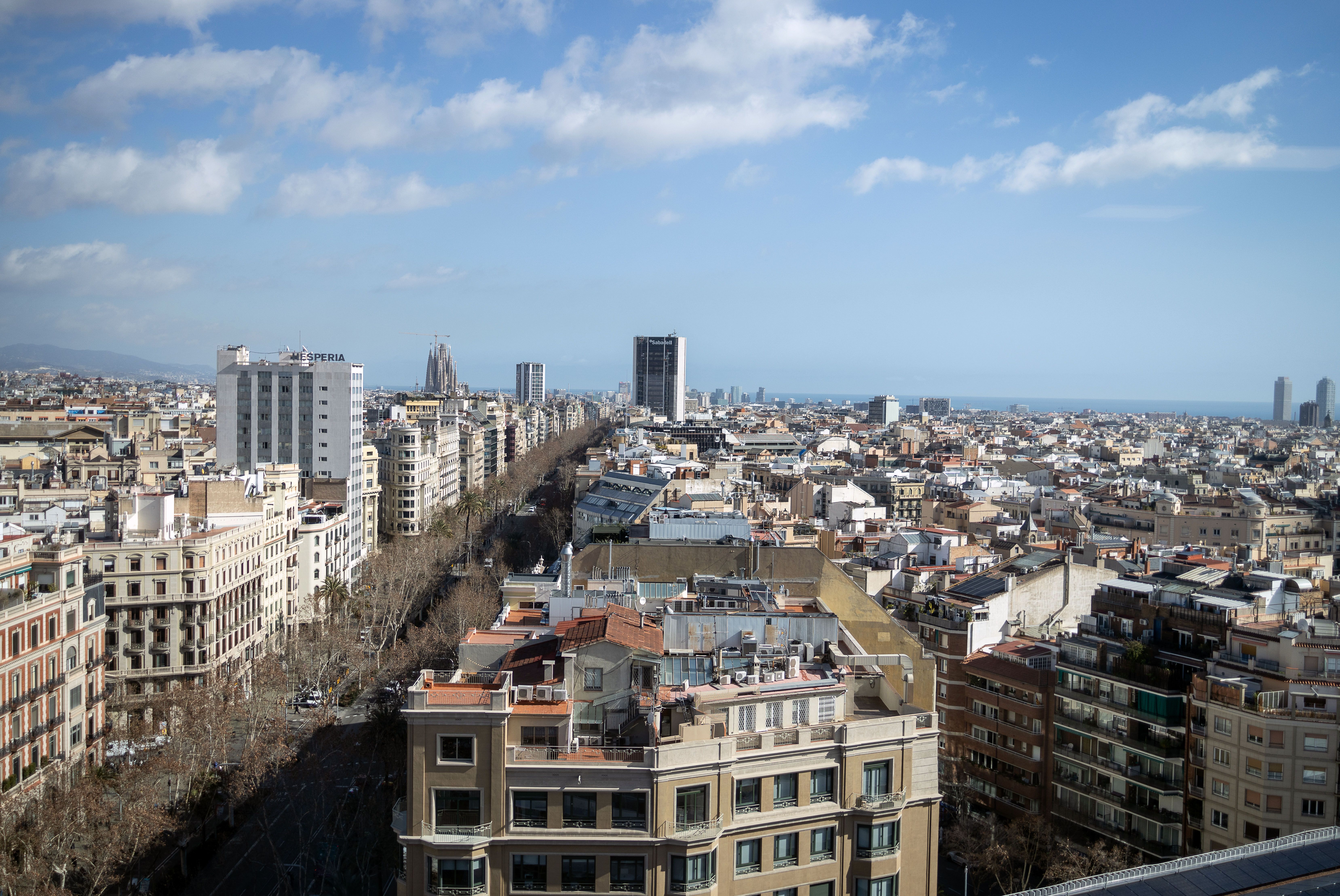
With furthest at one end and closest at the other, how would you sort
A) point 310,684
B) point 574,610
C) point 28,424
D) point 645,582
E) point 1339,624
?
point 28,424 → point 310,684 → point 645,582 → point 1339,624 → point 574,610

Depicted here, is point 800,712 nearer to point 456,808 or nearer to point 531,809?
point 531,809

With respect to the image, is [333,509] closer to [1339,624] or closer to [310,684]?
[310,684]

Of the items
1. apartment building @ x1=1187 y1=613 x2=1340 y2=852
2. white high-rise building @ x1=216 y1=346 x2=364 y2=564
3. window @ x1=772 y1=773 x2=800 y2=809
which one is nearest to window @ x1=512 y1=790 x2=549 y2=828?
window @ x1=772 y1=773 x2=800 y2=809

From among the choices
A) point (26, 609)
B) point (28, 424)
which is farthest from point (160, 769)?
point (28, 424)

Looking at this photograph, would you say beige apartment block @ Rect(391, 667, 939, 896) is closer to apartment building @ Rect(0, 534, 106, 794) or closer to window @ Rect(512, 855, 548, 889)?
window @ Rect(512, 855, 548, 889)

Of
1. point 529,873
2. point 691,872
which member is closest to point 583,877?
point 529,873

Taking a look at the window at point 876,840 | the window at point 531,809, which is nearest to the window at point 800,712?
the window at point 876,840
